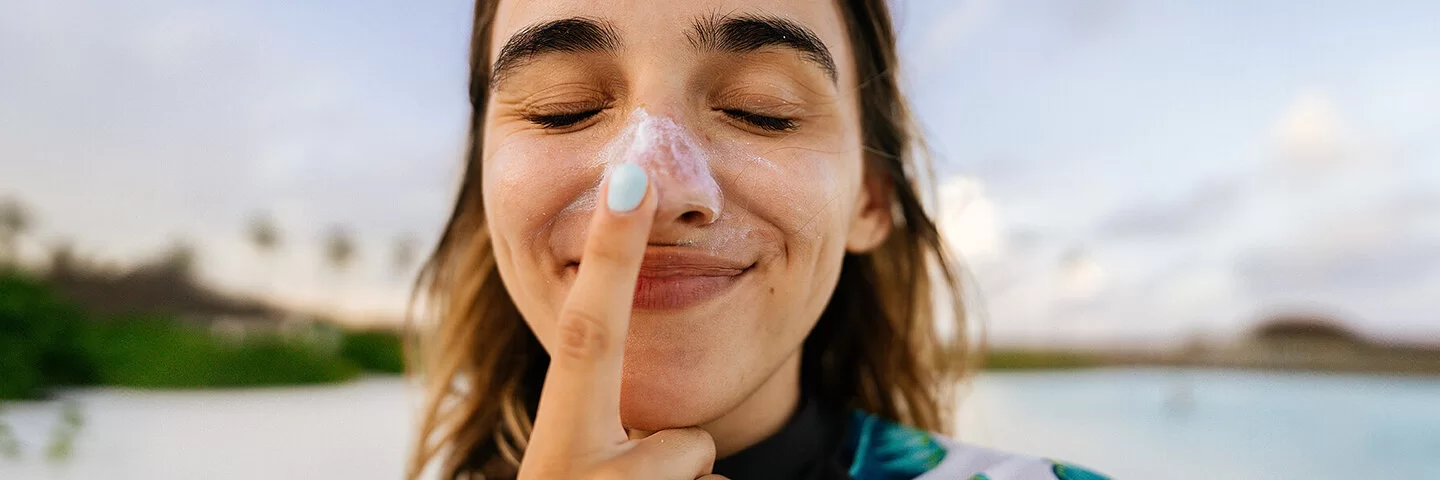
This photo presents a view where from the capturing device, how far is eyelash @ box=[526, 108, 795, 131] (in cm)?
65

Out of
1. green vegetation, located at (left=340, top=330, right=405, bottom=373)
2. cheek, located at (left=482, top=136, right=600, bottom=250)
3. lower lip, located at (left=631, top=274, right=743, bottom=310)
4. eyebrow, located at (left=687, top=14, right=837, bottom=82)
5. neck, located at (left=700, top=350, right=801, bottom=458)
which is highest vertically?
eyebrow, located at (left=687, top=14, right=837, bottom=82)

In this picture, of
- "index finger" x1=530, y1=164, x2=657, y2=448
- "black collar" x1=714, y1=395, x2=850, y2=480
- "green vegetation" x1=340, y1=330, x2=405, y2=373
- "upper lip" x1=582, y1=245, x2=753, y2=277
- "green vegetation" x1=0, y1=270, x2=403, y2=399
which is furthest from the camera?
"green vegetation" x1=340, y1=330, x2=405, y2=373

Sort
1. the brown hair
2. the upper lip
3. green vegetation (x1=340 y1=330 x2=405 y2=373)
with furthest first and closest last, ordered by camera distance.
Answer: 1. green vegetation (x1=340 y1=330 x2=405 y2=373)
2. the brown hair
3. the upper lip

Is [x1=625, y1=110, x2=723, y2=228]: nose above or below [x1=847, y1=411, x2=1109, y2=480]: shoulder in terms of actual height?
above

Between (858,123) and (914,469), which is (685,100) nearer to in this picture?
(858,123)

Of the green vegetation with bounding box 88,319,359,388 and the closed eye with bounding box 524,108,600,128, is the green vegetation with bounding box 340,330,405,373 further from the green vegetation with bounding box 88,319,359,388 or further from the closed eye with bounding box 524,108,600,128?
the closed eye with bounding box 524,108,600,128

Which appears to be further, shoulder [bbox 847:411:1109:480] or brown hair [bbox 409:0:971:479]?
brown hair [bbox 409:0:971:479]

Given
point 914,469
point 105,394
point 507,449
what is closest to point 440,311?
point 507,449

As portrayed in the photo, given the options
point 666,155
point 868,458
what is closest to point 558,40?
point 666,155

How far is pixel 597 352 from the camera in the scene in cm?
48

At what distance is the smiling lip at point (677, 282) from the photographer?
614 mm

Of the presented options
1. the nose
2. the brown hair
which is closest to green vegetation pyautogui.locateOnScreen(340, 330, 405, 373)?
the brown hair

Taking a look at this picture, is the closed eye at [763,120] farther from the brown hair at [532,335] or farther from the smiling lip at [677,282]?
the brown hair at [532,335]

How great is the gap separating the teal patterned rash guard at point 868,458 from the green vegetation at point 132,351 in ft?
5.23
